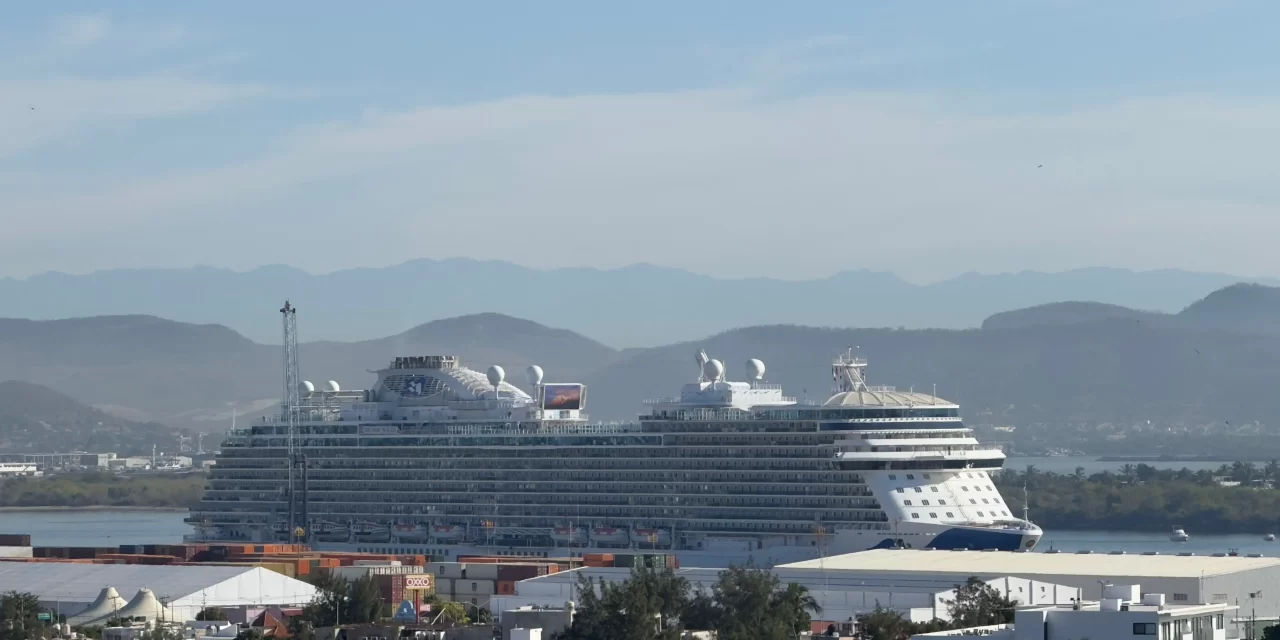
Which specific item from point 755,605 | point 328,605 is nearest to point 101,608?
point 328,605

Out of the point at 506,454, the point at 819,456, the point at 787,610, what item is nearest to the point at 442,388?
the point at 506,454

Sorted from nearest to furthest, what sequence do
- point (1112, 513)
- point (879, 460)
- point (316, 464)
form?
point (879, 460)
point (316, 464)
point (1112, 513)

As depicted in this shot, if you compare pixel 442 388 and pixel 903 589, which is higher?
pixel 442 388

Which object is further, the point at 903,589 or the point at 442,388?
the point at 442,388

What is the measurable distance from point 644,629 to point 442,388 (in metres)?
48.2

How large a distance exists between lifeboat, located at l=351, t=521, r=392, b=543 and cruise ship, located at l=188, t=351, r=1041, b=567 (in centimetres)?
8

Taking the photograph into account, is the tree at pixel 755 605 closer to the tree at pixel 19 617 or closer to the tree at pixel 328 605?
the tree at pixel 328 605

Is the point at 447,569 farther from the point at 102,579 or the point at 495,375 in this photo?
the point at 495,375

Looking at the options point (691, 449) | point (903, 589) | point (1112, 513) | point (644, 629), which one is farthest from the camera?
point (1112, 513)

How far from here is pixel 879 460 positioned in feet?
269

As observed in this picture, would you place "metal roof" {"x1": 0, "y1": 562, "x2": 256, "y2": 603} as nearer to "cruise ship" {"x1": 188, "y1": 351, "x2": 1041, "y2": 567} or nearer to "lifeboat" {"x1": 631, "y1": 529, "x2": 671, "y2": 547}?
"cruise ship" {"x1": 188, "y1": 351, "x2": 1041, "y2": 567}

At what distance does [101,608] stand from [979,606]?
2824cm

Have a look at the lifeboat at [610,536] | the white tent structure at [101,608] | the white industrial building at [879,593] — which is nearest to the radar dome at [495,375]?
the lifeboat at [610,536]

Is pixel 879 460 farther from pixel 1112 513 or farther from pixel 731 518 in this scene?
pixel 1112 513
